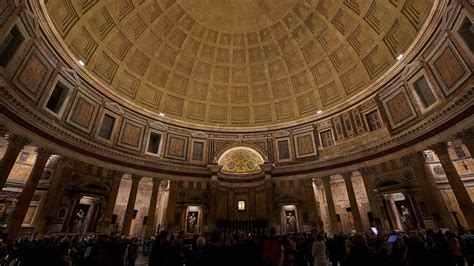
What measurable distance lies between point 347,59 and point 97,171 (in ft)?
80.9

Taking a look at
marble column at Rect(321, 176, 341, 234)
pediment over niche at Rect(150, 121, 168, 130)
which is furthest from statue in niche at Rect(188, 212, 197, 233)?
marble column at Rect(321, 176, 341, 234)

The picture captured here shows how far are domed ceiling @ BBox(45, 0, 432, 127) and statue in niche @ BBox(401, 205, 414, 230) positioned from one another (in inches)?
425

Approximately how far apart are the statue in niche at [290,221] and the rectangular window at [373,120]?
10.6 metres

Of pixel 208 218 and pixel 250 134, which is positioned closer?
pixel 208 218

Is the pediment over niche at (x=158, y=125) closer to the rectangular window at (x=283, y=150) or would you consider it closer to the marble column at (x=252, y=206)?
the marble column at (x=252, y=206)

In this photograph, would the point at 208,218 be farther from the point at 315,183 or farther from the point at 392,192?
the point at 392,192

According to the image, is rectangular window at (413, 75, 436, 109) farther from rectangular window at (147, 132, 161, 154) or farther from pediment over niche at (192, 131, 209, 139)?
Result: rectangular window at (147, 132, 161, 154)

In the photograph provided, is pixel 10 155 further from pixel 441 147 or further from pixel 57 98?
pixel 441 147

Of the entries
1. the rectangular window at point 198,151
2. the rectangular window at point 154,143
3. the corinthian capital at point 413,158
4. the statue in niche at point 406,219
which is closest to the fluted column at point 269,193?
the rectangular window at point 198,151

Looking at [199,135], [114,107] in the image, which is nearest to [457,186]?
[199,135]

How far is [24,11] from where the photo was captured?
1148 centimetres

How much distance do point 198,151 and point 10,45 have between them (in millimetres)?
15828

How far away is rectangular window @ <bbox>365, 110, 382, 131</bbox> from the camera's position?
18.1m

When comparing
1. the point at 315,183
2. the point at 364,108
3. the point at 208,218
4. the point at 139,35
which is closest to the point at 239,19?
the point at 139,35
